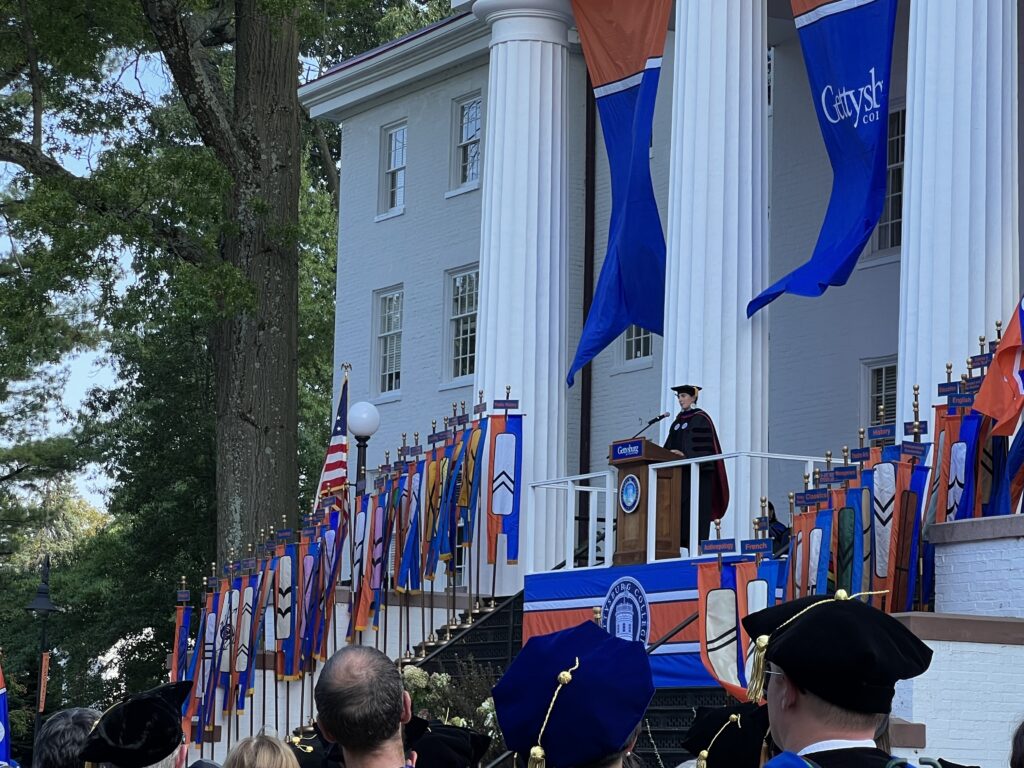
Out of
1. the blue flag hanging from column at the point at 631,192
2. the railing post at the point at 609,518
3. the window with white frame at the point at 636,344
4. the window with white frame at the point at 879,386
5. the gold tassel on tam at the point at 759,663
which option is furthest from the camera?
the window with white frame at the point at 636,344

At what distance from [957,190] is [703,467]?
3.66 meters

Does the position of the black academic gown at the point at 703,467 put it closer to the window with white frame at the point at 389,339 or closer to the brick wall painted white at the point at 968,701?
the brick wall painted white at the point at 968,701

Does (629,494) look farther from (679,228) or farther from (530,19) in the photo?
(530,19)

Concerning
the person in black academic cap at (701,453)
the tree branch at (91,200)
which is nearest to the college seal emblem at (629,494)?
the person in black academic cap at (701,453)

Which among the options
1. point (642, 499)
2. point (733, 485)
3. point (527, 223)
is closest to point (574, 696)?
point (642, 499)

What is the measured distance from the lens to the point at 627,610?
55.4 feet

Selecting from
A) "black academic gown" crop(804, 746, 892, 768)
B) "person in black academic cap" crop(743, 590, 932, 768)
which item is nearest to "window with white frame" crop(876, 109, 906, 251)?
"person in black academic cap" crop(743, 590, 932, 768)

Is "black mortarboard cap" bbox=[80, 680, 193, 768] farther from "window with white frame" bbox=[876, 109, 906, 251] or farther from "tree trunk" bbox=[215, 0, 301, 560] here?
"tree trunk" bbox=[215, 0, 301, 560]

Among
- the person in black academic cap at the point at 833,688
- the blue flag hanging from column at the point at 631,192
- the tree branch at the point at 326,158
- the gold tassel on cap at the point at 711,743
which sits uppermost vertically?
the tree branch at the point at 326,158

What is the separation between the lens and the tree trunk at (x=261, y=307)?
2383 cm

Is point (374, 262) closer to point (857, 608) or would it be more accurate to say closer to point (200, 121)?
point (200, 121)

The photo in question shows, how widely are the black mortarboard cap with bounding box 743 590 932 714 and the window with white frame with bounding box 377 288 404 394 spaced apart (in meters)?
25.9

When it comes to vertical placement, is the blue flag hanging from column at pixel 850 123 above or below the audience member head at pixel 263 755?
above

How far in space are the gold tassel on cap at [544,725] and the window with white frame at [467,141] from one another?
24732 mm
